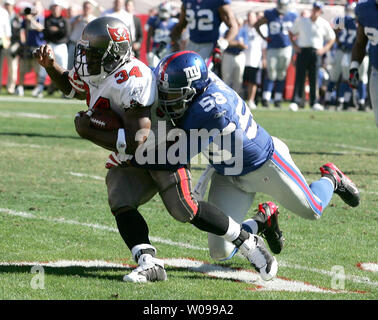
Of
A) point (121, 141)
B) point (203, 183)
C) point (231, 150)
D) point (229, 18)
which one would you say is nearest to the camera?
point (121, 141)

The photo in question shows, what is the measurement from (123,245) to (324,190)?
117cm

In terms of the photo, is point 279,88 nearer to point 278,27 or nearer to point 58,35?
point 278,27

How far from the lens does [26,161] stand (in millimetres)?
7426

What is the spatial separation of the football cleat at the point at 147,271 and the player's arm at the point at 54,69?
0.97 metres

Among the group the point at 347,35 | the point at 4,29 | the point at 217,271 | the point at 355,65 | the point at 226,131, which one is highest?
the point at 226,131

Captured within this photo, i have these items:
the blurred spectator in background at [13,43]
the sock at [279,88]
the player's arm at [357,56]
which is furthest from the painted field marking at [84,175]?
the blurred spectator in background at [13,43]

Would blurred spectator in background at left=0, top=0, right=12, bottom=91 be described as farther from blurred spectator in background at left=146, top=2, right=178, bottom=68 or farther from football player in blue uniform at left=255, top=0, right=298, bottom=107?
football player in blue uniform at left=255, top=0, right=298, bottom=107

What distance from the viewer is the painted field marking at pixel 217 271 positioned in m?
3.73

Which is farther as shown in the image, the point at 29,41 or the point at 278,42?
the point at 29,41

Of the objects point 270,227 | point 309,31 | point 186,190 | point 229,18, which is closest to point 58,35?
point 309,31

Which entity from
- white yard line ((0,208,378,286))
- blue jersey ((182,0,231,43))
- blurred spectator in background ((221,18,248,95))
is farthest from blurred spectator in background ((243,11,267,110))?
white yard line ((0,208,378,286))

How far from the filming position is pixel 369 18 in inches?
241

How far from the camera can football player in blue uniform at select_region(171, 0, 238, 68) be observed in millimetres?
8875
